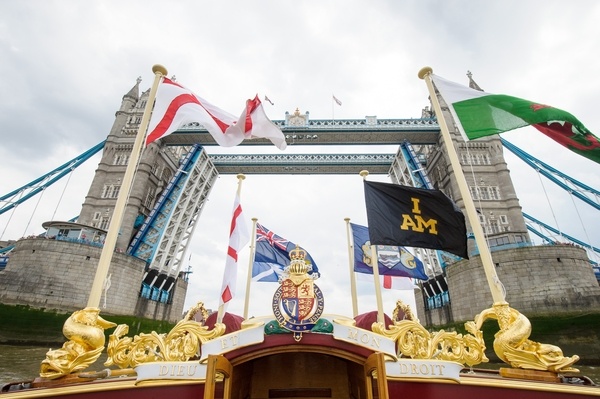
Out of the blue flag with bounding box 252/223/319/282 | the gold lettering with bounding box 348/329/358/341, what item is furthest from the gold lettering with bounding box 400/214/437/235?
the blue flag with bounding box 252/223/319/282

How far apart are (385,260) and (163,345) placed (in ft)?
22.5

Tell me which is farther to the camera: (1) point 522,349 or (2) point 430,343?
(1) point 522,349

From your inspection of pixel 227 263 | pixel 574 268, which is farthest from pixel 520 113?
pixel 574 268

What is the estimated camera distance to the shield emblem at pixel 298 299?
3.36m

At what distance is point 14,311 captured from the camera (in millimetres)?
19344

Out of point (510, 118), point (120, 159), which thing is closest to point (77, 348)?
point (510, 118)

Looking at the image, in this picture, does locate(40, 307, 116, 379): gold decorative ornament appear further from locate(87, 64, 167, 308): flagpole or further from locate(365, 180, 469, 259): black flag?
locate(365, 180, 469, 259): black flag

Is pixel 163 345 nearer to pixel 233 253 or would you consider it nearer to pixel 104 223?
pixel 233 253

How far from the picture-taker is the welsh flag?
517cm

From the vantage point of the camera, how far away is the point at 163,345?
3.66 meters

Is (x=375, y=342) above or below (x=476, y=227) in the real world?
below

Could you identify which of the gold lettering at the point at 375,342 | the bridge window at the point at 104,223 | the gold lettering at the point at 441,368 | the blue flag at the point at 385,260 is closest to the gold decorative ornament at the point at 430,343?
the gold lettering at the point at 441,368

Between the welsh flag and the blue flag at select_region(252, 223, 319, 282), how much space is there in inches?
275

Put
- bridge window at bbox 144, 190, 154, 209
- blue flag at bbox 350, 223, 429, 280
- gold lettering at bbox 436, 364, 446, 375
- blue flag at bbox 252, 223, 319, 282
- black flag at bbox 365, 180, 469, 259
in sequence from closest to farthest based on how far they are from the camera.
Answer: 1. gold lettering at bbox 436, 364, 446, 375
2. black flag at bbox 365, 180, 469, 259
3. blue flag at bbox 350, 223, 429, 280
4. blue flag at bbox 252, 223, 319, 282
5. bridge window at bbox 144, 190, 154, 209
